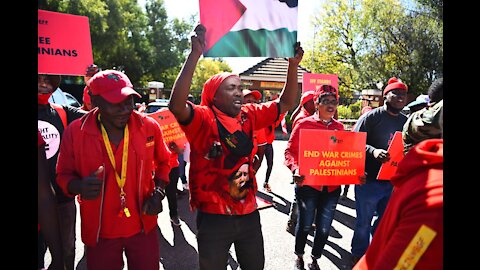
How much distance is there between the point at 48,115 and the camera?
2922 mm

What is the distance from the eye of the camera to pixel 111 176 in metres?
2.32

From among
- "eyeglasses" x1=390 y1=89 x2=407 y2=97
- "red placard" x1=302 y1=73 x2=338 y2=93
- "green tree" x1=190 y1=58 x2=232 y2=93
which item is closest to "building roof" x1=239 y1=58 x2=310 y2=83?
"red placard" x1=302 y1=73 x2=338 y2=93

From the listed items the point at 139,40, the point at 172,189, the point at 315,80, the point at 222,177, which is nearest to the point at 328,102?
the point at 222,177

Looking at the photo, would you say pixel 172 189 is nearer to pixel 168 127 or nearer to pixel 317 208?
pixel 168 127

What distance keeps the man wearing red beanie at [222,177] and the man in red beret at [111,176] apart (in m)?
0.35

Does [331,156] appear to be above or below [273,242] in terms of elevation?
above

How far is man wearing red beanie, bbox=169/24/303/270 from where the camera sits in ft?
7.73

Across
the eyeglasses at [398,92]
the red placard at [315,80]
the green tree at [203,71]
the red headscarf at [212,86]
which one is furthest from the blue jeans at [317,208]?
the green tree at [203,71]

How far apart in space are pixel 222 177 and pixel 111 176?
727mm

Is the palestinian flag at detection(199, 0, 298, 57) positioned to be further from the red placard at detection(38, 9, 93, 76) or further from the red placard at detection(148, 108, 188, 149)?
the red placard at detection(148, 108, 188, 149)

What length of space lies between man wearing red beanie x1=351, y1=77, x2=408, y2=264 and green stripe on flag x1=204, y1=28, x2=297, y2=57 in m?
1.60

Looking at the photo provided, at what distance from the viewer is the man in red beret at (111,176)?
7.52ft
